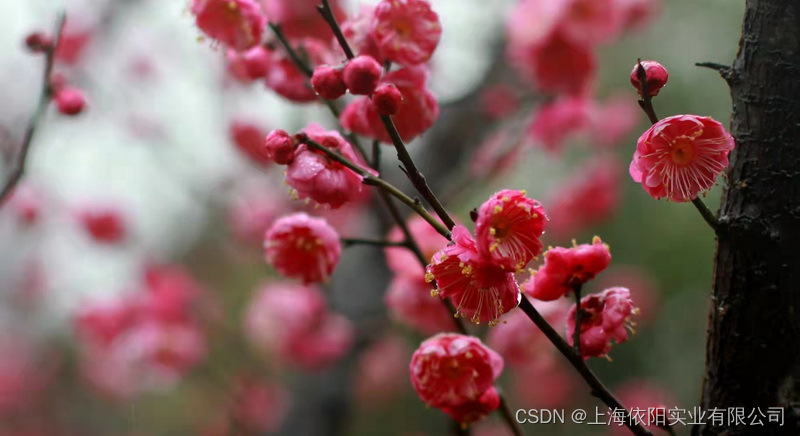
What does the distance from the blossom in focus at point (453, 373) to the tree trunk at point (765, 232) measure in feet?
0.81

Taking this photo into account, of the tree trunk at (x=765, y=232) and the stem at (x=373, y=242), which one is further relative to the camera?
the stem at (x=373, y=242)

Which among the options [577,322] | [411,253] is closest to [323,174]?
[577,322]

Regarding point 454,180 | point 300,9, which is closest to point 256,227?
point 454,180

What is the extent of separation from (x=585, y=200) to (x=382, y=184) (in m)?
2.05

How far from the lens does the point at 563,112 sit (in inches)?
77.4

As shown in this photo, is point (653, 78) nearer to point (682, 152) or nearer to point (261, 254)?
point (682, 152)

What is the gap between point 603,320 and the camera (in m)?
0.69

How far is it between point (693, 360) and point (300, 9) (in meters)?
2.93

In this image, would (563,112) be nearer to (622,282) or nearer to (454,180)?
(454,180)

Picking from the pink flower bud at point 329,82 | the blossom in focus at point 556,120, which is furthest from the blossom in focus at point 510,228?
the blossom in focus at point 556,120

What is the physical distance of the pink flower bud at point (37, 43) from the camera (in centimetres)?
101

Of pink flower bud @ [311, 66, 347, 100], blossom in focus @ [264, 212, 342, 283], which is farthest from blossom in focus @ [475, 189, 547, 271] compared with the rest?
blossom in focus @ [264, 212, 342, 283]

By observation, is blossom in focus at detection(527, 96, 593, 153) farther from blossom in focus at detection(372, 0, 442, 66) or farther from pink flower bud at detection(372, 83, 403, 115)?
pink flower bud at detection(372, 83, 403, 115)

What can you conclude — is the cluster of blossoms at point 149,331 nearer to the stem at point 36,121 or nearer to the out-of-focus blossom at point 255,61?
the stem at point 36,121
